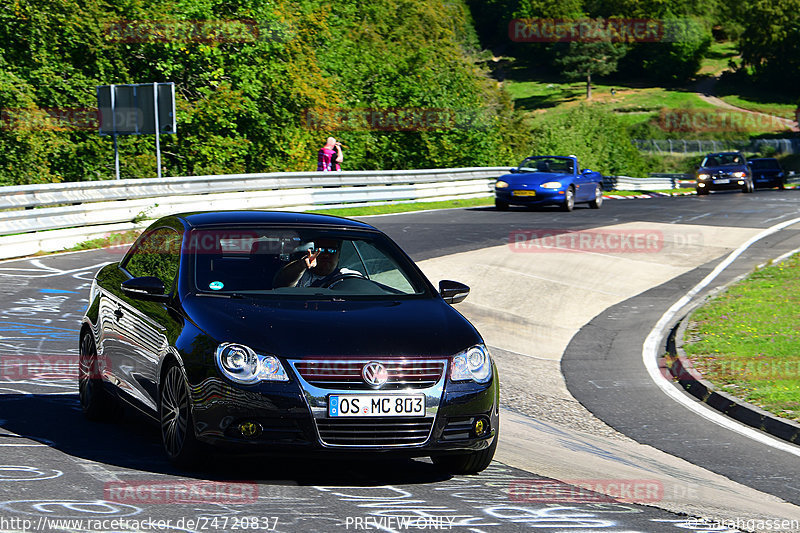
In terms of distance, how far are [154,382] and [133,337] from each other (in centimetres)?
57

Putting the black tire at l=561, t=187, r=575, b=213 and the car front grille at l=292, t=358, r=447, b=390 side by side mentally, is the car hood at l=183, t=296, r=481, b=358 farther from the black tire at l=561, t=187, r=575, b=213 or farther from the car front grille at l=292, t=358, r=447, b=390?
the black tire at l=561, t=187, r=575, b=213

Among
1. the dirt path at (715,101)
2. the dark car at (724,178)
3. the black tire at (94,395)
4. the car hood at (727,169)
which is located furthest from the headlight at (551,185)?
the dirt path at (715,101)

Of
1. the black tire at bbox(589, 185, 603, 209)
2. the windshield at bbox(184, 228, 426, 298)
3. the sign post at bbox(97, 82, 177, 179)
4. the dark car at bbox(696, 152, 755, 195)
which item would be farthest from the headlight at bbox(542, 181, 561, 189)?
the windshield at bbox(184, 228, 426, 298)

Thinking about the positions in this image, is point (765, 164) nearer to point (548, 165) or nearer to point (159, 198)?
point (548, 165)

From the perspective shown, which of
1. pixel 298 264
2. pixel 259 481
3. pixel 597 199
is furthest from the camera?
pixel 597 199

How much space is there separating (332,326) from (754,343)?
8.24m

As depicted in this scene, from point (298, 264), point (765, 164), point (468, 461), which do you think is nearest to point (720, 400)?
point (468, 461)

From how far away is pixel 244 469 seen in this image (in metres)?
6.02

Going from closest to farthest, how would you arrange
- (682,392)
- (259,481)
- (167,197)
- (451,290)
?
(259,481) < (451,290) < (682,392) < (167,197)

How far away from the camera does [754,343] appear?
1265cm

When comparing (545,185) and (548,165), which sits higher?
(548,165)

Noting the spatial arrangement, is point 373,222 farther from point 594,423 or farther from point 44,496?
point 44,496

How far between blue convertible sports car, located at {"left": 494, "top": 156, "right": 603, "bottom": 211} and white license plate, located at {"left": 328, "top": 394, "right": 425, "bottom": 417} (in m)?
22.3

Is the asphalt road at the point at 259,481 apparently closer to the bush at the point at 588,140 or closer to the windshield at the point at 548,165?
the windshield at the point at 548,165
